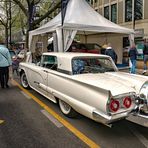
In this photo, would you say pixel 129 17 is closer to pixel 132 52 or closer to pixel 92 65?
pixel 132 52

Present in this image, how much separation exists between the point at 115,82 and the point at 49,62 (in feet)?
8.37

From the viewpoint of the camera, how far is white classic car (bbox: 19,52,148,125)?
14.3 ft

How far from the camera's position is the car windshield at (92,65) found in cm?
598

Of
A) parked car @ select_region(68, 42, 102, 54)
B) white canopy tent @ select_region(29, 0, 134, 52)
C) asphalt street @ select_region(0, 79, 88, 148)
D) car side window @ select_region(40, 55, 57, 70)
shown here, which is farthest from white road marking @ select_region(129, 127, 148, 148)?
parked car @ select_region(68, 42, 102, 54)

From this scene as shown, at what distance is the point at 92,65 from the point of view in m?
6.27

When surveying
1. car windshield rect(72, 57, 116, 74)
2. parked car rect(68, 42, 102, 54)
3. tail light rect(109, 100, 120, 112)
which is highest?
parked car rect(68, 42, 102, 54)

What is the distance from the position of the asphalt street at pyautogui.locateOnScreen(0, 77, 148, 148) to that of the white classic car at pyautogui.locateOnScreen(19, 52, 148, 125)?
310mm

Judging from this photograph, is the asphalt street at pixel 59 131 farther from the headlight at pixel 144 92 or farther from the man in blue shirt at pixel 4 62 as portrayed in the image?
the man in blue shirt at pixel 4 62

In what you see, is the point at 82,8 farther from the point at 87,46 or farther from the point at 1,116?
the point at 1,116

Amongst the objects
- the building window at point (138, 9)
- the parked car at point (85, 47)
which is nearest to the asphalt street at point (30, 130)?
the parked car at point (85, 47)

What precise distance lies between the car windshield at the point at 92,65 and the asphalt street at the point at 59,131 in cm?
111

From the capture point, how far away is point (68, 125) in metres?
5.20

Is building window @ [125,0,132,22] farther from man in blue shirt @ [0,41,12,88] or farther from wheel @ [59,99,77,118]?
wheel @ [59,99,77,118]

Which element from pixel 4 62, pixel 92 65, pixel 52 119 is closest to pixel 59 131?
pixel 52 119
